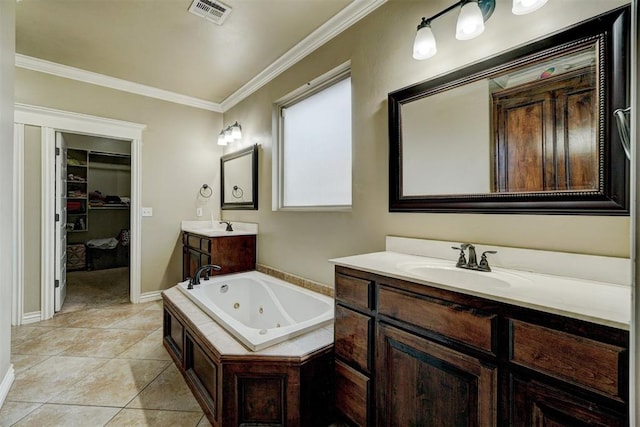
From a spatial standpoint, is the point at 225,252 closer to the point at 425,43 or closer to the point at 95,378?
the point at 95,378

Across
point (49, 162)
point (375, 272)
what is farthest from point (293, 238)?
point (49, 162)

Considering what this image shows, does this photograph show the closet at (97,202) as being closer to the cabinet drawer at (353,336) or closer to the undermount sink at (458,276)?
the cabinet drawer at (353,336)

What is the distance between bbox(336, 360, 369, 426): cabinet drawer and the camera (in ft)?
4.56

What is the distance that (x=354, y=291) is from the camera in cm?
145

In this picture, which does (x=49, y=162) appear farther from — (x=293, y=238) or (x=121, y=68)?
(x=293, y=238)

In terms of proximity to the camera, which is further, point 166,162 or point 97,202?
point 97,202

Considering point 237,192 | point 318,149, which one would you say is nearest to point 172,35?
point 318,149

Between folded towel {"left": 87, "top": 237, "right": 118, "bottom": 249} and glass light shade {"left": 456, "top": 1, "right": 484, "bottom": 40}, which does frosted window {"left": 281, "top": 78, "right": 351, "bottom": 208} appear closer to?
glass light shade {"left": 456, "top": 1, "right": 484, "bottom": 40}

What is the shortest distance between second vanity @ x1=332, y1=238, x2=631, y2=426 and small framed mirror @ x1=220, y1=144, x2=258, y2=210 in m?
2.08

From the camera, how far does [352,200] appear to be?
7.15ft

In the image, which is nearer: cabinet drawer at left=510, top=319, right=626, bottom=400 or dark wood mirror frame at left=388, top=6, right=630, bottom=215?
cabinet drawer at left=510, top=319, right=626, bottom=400

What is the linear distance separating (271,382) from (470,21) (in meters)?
1.97

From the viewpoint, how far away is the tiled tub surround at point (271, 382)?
1.44m

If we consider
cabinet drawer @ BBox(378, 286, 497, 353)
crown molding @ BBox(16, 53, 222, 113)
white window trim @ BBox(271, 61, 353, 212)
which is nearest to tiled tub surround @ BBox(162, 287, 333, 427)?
cabinet drawer @ BBox(378, 286, 497, 353)
